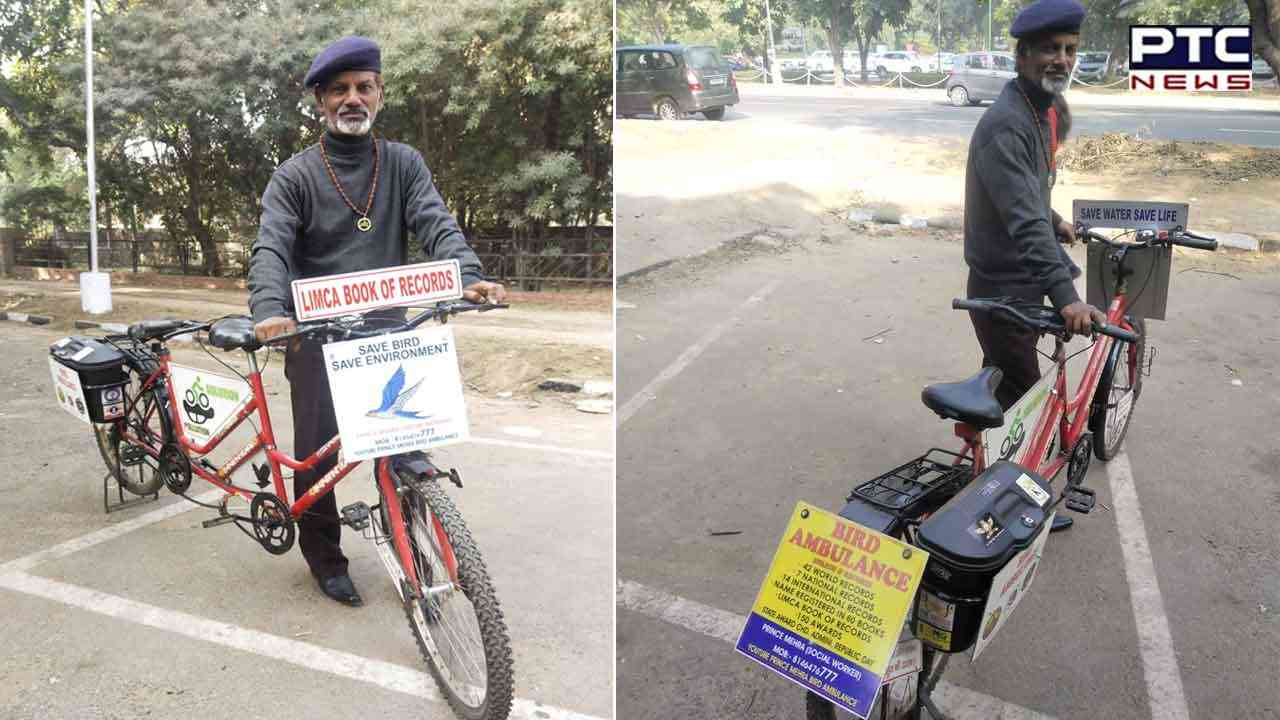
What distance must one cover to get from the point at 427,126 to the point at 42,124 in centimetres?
131

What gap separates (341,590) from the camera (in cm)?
237

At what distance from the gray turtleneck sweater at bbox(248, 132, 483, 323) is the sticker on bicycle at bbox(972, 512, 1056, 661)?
124 cm

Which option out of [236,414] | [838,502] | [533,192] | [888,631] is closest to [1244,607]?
[838,502]

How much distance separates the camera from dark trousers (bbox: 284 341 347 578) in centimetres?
231

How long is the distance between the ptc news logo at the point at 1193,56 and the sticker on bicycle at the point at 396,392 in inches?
102

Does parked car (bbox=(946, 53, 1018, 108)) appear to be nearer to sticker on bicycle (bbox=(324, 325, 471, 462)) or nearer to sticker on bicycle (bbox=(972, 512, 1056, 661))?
sticker on bicycle (bbox=(972, 512, 1056, 661))

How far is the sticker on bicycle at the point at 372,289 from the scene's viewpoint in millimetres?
1840

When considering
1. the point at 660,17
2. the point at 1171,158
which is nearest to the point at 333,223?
the point at 660,17

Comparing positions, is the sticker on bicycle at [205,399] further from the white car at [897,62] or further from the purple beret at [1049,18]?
the white car at [897,62]

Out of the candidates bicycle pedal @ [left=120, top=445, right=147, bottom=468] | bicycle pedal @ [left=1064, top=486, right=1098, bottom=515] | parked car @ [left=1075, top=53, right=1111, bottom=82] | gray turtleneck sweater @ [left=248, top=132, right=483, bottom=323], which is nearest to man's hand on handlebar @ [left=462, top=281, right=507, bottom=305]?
gray turtleneck sweater @ [left=248, top=132, right=483, bottom=323]

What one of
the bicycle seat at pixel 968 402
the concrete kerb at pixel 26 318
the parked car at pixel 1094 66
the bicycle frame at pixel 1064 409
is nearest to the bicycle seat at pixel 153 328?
the concrete kerb at pixel 26 318

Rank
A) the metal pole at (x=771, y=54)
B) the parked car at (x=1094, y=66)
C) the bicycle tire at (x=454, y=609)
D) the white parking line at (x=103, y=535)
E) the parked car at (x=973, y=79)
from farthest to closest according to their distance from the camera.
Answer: the metal pole at (x=771, y=54) → the parked car at (x=973, y=79) → the parked car at (x=1094, y=66) → the white parking line at (x=103, y=535) → the bicycle tire at (x=454, y=609)

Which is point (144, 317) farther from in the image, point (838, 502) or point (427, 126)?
point (838, 502)

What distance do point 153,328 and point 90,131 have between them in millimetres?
647
